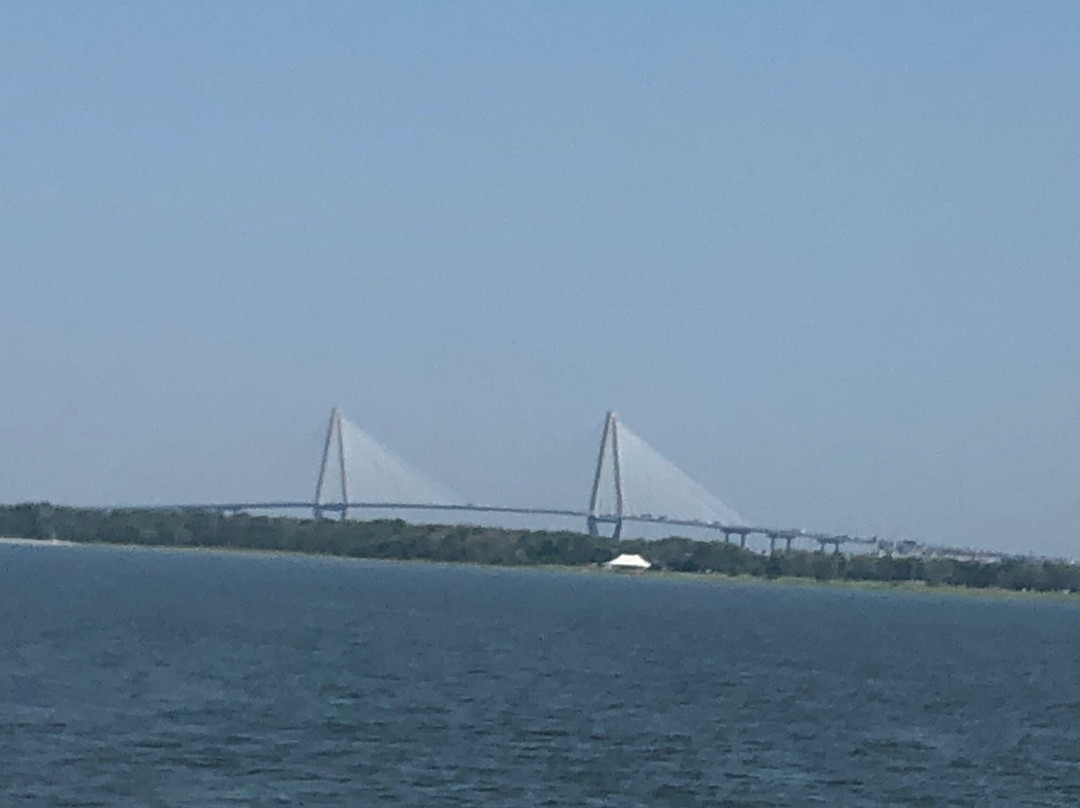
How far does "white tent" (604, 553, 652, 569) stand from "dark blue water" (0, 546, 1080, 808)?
95.4 meters

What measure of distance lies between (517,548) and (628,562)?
519 inches

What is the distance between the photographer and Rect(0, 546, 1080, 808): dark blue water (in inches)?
1111

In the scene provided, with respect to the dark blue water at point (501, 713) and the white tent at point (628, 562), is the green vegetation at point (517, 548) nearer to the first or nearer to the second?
the white tent at point (628, 562)

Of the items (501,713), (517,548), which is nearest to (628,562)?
(517,548)

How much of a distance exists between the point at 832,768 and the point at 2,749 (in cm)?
1249

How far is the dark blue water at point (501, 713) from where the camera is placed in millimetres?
28219

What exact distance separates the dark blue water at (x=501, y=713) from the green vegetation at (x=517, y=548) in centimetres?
9028

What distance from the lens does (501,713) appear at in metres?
37.6

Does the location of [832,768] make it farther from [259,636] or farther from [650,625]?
[650,625]

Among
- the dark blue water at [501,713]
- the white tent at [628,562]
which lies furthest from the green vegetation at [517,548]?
the dark blue water at [501,713]

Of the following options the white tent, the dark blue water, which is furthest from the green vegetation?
the dark blue water

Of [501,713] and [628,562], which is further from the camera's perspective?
[628,562]

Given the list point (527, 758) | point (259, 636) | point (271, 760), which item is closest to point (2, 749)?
point (271, 760)

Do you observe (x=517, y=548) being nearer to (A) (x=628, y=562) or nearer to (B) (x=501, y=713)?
(A) (x=628, y=562)
